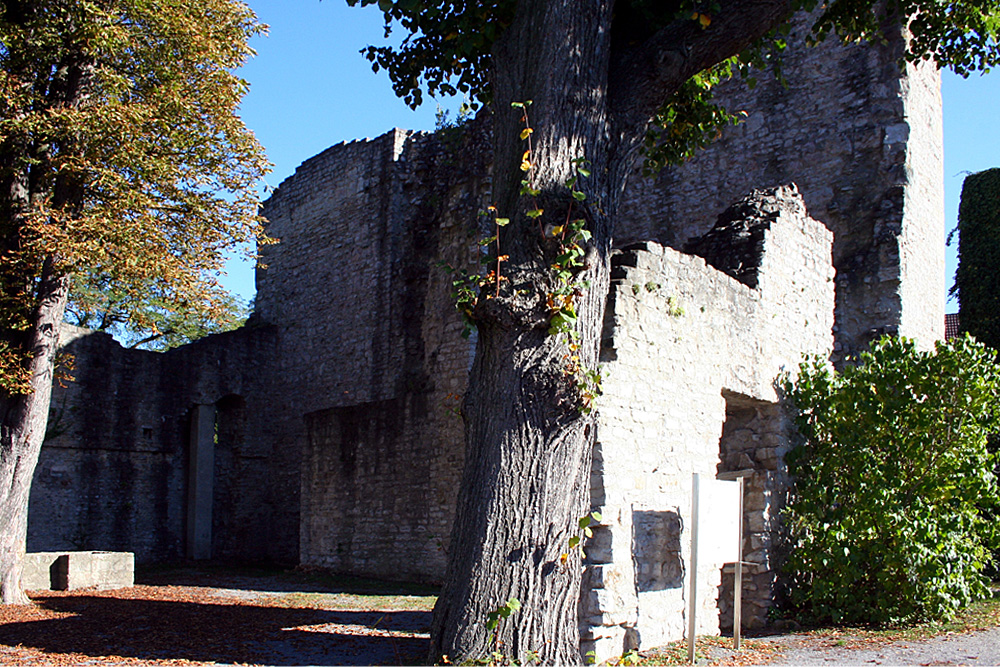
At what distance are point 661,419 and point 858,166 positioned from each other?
7838mm

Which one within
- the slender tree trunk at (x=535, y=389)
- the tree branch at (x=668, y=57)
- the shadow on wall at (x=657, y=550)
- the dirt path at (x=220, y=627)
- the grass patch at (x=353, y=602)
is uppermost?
the tree branch at (x=668, y=57)

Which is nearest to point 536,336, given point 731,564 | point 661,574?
point 661,574

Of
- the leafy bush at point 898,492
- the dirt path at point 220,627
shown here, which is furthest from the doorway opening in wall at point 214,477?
the leafy bush at point 898,492

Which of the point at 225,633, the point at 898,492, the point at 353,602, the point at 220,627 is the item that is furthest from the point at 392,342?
the point at 898,492

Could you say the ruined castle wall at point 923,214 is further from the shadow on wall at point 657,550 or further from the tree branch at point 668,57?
the tree branch at point 668,57

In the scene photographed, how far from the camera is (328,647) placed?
23.3ft

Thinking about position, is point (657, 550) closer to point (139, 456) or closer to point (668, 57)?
point (668, 57)

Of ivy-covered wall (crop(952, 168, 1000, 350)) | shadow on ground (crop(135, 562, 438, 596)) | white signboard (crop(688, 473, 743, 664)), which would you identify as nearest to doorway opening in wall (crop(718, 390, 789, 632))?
white signboard (crop(688, 473, 743, 664))

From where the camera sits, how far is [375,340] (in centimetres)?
1708

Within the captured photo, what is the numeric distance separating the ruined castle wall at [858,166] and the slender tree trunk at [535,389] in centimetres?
820

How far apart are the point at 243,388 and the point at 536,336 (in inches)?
554

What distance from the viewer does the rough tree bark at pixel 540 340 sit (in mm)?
5180

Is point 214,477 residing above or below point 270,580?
above

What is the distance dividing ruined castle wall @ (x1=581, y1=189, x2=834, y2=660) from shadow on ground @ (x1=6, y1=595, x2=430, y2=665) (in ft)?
5.34
